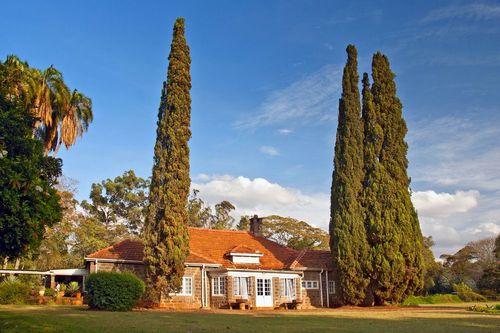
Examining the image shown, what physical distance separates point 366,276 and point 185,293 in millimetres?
11098

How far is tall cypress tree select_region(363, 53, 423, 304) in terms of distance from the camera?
107 ft

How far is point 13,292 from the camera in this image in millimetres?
27594

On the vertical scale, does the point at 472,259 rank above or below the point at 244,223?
below

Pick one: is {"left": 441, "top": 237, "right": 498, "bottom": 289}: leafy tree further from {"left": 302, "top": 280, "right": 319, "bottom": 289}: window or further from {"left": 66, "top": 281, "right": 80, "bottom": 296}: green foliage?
{"left": 66, "top": 281, "right": 80, "bottom": 296}: green foliage

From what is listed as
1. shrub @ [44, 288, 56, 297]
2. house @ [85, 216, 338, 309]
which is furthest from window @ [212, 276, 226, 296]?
shrub @ [44, 288, 56, 297]

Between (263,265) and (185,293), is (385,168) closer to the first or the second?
(263,265)

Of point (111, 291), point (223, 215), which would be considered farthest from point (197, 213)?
point (111, 291)

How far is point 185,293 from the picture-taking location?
102 feet

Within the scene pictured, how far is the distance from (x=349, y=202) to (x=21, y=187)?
21.5 m

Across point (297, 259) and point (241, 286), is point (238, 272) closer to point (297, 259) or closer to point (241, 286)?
point (241, 286)

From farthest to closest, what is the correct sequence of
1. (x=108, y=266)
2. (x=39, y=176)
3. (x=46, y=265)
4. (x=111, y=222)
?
(x=111, y=222) < (x=46, y=265) < (x=108, y=266) < (x=39, y=176)

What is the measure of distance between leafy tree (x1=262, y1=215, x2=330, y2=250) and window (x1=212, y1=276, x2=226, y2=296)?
2244 centimetres

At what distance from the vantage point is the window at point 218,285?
31.8 meters

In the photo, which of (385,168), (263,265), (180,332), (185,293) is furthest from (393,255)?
(180,332)
